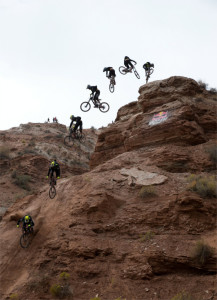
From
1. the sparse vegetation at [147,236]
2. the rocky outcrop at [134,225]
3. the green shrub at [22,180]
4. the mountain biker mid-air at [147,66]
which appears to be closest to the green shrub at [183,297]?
the rocky outcrop at [134,225]

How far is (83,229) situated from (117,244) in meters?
1.89

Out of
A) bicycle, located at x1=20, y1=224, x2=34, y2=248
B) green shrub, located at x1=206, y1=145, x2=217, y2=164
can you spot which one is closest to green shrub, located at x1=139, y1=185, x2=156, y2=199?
green shrub, located at x1=206, y1=145, x2=217, y2=164

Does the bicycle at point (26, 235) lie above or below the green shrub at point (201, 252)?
above

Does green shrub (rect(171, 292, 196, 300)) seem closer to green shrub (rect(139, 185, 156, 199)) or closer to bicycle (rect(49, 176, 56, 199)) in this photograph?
green shrub (rect(139, 185, 156, 199))

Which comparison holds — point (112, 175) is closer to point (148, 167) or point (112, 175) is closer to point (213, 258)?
point (148, 167)

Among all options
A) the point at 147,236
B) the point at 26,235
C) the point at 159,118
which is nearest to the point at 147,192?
the point at 147,236

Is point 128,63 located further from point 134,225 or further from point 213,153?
point 134,225

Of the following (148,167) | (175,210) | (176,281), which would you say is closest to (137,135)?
(148,167)

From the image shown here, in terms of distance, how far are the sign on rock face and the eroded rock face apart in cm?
24

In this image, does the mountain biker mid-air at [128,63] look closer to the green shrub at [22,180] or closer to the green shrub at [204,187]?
the green shrub at [204,187]

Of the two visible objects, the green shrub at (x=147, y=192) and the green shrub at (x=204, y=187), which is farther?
the green shrub at (x=147, y=192)

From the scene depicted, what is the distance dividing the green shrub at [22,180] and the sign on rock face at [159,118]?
19.1 meters

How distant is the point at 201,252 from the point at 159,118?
40.5 ft

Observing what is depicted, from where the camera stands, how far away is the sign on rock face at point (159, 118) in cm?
2080
